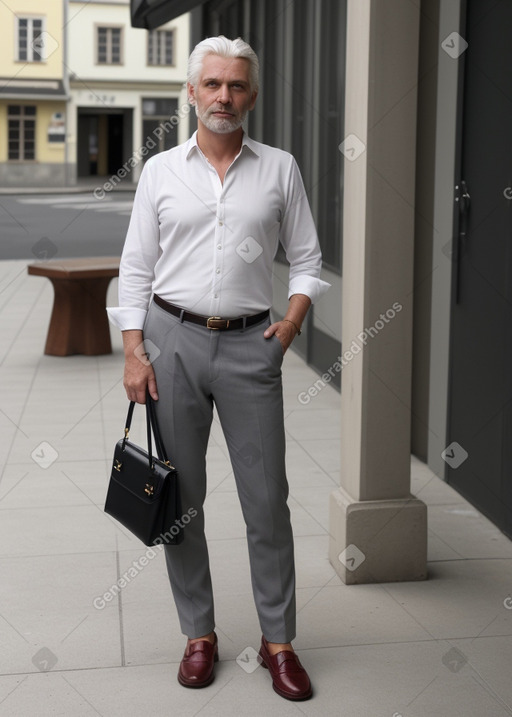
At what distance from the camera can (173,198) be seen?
3.23 metres

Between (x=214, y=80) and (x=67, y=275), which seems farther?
(x=67, y=275)

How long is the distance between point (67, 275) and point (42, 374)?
857 mm

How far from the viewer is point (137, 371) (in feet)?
10.9

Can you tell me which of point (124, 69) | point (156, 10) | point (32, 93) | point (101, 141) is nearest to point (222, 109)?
point (156, 10)

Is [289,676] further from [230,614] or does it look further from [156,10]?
[156,10]

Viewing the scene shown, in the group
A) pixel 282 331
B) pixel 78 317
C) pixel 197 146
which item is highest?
pixel 197 146

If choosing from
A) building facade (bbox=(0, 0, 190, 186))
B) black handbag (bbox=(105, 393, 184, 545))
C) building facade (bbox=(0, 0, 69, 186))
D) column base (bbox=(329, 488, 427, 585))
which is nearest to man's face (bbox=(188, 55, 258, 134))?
black handbag (bbox=(105, 393, 184, 545))

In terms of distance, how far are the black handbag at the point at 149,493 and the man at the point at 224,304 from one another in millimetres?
67

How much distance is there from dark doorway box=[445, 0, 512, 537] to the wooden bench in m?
4.20

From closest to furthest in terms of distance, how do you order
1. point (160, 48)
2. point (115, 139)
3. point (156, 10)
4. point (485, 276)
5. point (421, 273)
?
1. point (485, 276)
2. point (421, 273)
3. point (156, 10)
4. point (160, 48)
5. point (115, 139)

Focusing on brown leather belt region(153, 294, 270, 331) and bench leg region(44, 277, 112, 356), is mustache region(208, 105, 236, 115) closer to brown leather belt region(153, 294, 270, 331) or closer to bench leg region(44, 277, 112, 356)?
brown leather belt region(153, 294, 270, 331)

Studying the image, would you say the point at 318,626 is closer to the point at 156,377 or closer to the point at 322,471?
the point at 156,377

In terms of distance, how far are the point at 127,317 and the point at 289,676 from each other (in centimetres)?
115

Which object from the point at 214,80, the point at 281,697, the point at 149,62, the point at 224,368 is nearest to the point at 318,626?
the point at 281,697
